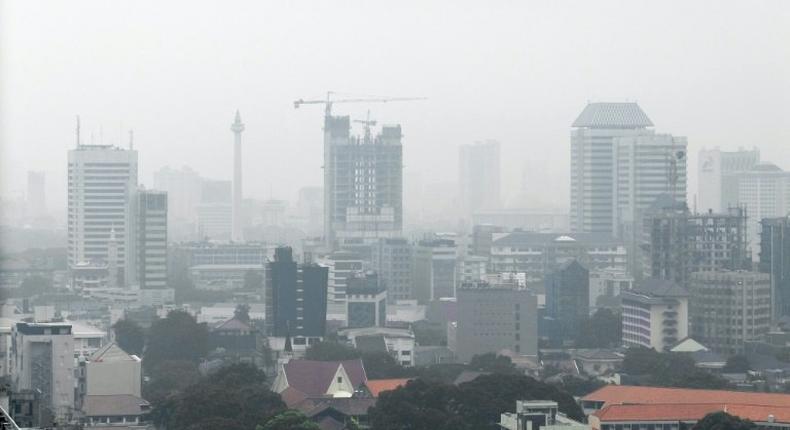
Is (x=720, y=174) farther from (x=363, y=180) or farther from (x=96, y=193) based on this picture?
(x=96, y=193)

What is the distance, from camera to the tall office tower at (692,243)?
22250mm

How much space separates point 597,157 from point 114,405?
23744 mm

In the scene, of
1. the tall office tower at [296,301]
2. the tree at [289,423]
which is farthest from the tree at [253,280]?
the tree at [289,423]

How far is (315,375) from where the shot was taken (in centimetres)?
1509

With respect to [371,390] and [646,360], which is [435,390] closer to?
[371,390]

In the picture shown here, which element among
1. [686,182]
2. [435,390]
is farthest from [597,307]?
[435,390]

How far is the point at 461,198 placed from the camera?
39406 mm

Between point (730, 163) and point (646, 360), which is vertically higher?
point (730, 163)

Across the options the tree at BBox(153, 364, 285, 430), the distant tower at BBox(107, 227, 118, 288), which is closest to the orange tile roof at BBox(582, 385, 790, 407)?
the tree at BBox(153, 364, 285, 430)

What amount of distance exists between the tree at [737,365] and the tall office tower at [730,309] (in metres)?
1.81

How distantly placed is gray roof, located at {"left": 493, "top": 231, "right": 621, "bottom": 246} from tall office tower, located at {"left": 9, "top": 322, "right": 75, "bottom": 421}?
54.0ft

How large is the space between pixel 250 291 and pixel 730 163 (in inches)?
403

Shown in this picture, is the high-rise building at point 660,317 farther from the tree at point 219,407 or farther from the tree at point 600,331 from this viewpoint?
the tree at point 219,407

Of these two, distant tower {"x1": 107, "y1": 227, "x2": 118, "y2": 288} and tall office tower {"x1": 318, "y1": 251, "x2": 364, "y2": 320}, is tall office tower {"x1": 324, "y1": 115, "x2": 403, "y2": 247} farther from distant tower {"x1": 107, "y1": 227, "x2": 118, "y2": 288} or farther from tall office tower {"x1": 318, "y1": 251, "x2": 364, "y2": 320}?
tall office tower {"x1": 318, "y1": 251, "x2": 364, "y2": 320}
